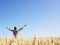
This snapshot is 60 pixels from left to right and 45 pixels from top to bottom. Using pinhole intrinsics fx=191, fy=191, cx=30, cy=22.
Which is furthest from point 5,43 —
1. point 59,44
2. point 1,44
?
point 59,44

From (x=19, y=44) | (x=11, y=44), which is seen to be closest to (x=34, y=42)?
(x=19, y=44)

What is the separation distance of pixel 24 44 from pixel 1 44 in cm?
56

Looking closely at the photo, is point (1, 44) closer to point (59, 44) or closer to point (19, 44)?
point (19, 44)

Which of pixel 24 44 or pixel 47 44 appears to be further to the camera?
pixel 47 44

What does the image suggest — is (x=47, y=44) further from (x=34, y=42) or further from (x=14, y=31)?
(x=14, y=31)

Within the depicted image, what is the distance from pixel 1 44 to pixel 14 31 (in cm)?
837

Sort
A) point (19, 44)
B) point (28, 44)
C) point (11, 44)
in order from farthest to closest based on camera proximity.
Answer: point (28, 44), point (19, 44), point (11, 44)

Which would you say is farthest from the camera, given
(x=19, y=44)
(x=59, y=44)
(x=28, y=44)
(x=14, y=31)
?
(x=14, y=31)

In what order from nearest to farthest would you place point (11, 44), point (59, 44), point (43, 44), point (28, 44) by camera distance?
point (11, 44) → point (28, 44) → point (43, 44) → point (59, 44)

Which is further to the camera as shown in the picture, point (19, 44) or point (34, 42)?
point (34, 42)

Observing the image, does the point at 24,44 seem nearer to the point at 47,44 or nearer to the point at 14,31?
the point at 47,44

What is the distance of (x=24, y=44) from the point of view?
4.61 metres

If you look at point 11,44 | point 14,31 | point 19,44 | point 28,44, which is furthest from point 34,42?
point 14,31

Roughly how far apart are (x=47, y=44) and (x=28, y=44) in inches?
37.6
